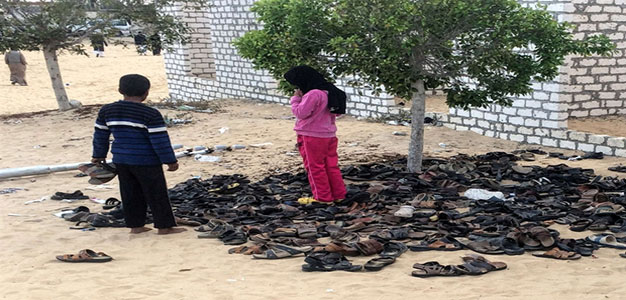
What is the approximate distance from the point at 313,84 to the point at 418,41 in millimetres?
1351

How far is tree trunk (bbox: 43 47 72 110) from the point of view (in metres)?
15.8

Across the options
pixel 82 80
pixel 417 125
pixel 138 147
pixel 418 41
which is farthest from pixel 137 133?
pixel 82 80

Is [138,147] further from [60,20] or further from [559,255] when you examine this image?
[60,20]

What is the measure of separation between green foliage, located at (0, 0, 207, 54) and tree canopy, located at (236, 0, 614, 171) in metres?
7.49

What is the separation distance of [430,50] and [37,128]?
9034mm

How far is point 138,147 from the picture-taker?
21.1 feet

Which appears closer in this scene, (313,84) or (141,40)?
(313,84)

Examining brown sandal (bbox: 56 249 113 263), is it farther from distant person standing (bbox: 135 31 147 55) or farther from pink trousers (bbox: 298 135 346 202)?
distant person standing (bbox: 135 31 147 55)

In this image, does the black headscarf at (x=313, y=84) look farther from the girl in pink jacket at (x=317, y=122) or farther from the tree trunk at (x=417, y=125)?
the tree trunk at (x=417, y=125)

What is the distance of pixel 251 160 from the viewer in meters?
10.7

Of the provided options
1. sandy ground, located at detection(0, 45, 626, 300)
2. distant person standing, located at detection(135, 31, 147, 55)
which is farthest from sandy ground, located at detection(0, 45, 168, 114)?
sandy ground, located at detection(0, 45, 626, 300)

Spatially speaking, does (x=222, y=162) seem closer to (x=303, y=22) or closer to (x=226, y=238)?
(x=303, y=22)

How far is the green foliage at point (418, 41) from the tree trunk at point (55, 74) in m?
8.51

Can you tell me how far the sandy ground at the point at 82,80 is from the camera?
71.7ft
